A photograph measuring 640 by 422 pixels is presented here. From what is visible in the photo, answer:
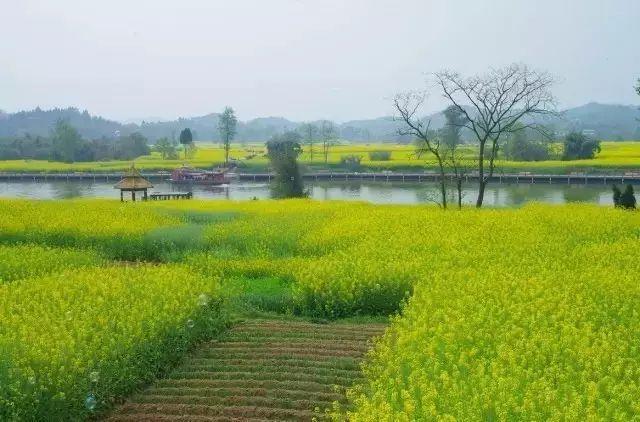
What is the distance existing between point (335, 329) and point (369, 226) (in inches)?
391

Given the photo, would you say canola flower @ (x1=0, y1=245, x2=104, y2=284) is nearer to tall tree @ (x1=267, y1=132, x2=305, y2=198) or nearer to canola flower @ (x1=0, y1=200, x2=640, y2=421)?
canola flower @ (x1=0, y1=200, x2=640, y2=421)

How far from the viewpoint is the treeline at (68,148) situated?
11044cm

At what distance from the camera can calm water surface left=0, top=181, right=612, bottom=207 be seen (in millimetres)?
57094

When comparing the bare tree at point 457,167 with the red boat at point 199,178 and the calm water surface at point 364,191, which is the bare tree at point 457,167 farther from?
the red boat at point 199,178

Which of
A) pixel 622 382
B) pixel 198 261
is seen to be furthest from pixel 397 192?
pixel 622 382

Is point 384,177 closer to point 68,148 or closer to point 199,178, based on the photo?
point 199,178

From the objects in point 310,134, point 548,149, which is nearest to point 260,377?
point 548,149

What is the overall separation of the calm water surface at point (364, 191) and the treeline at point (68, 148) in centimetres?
2849

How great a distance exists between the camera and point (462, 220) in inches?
920

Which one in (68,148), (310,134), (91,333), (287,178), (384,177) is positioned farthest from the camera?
(310,134)

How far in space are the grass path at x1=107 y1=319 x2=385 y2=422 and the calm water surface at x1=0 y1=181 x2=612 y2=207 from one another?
43.0 metres

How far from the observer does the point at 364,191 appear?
68.2 m

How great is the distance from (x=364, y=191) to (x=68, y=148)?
60.5 metres

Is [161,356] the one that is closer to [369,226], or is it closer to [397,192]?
[369,226]
